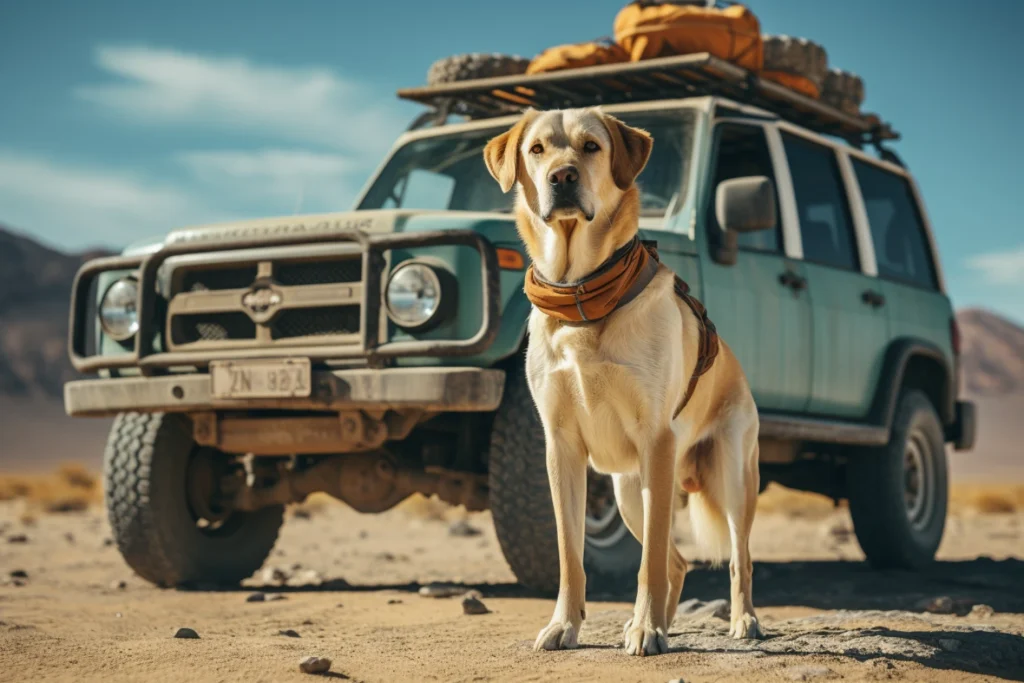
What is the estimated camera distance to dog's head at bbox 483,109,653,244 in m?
4.07

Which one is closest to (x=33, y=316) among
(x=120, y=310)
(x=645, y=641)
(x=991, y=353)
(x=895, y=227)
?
(x=895, y=227)

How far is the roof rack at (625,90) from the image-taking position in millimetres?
6457

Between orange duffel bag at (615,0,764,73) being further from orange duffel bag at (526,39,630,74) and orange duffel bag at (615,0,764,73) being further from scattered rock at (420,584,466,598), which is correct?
scattered rock at (420,584,466,598)

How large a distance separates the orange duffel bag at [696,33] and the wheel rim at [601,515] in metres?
2.21

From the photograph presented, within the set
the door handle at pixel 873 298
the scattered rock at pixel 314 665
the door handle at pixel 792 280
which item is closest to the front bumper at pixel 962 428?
the door handle at pixel 873 298

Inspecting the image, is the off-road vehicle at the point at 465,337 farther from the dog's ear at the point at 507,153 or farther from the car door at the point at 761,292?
the dog's ear at the point at 507,153

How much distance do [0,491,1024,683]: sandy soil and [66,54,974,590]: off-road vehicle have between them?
45cm

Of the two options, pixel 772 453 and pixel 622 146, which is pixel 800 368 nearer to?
pixel 772 453

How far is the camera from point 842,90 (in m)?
7.80

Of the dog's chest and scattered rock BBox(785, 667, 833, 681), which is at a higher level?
the dog's chest

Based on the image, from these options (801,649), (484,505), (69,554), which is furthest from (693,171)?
(69,554)

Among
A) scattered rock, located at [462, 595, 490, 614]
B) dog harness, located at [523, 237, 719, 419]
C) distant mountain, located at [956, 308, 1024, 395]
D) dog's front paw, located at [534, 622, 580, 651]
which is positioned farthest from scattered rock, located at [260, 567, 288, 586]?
distant mountain, located at [956, 308, 1024, 395]

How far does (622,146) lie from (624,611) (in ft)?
5.72

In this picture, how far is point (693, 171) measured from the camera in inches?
247
